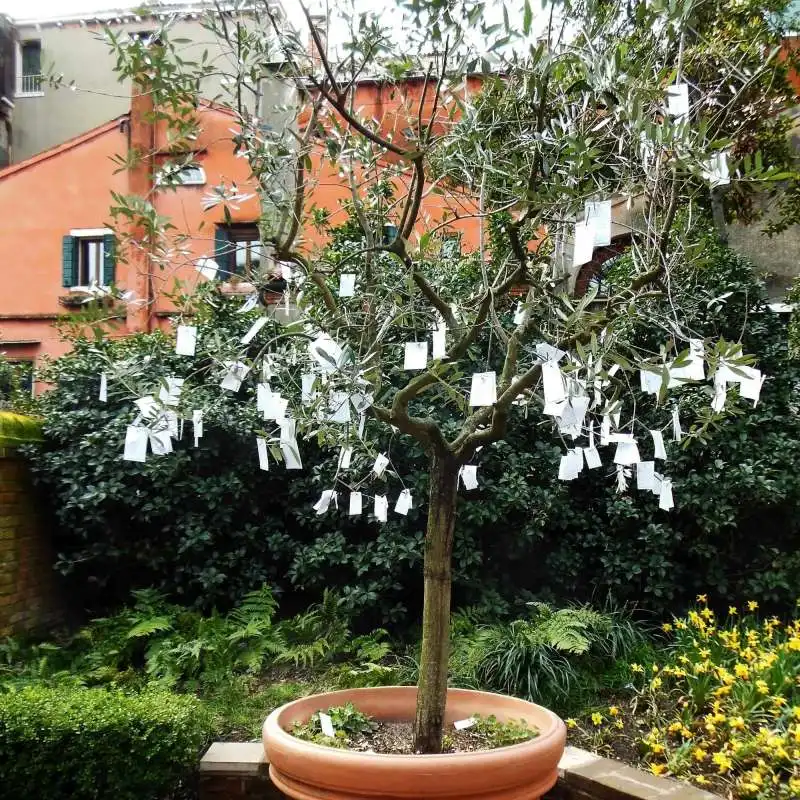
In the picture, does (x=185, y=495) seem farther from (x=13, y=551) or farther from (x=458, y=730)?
(x=458, y=730)

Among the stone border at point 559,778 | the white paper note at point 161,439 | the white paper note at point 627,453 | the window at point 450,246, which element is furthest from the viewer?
the window at point 450,246

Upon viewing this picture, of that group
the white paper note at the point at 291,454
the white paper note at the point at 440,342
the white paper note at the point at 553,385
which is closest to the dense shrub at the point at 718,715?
the white paper note at the point at 553,385

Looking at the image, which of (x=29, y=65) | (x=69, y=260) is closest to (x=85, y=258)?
(x=69, y=260)

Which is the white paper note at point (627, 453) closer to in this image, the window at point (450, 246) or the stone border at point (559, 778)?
the stone border at point (559, 778)

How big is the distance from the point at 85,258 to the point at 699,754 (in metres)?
14.0

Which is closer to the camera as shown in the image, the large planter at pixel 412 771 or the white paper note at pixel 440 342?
the large planter at pixel 412 771

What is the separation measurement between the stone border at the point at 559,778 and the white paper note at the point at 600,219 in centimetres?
248

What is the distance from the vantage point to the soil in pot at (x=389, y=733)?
3.11 meters

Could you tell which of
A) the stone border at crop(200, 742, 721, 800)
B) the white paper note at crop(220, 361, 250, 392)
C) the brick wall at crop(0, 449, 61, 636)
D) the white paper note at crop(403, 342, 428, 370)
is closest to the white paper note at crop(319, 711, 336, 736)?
the stone border at crop(200, 742, 721, 800)

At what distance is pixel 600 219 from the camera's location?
101 inches

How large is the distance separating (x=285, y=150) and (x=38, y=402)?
4.57 metres

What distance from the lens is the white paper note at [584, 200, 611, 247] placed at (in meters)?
2.55

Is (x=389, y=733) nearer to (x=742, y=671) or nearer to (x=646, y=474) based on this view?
(x=646, y=474)

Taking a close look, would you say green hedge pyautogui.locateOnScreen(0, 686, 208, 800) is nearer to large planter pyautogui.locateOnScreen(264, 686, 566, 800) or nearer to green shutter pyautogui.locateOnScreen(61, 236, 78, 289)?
large planter pyautogui.locateOnScreen(264, 686, 566, 800)
